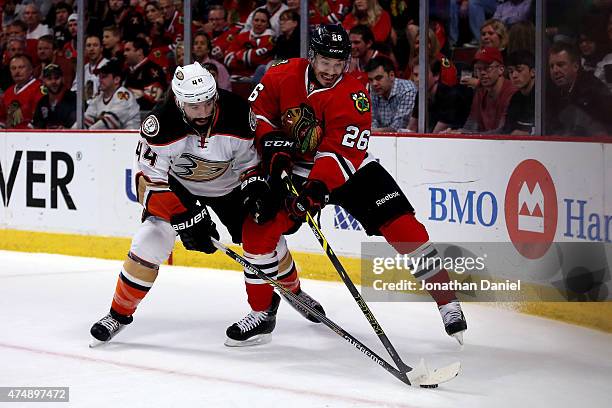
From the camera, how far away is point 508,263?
468cm

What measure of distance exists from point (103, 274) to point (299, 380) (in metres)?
2.67

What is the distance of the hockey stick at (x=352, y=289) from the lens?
11.1 ft

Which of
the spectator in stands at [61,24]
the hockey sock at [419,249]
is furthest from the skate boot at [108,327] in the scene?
the spectator in stands at [61,24]

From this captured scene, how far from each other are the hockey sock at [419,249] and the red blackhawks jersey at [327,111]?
0.27m

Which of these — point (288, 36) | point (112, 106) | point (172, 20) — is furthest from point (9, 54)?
point (288, 36)

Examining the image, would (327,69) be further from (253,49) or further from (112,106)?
(112,106)

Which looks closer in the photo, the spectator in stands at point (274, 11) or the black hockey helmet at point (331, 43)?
the black hockey helmet at point (331, 43)

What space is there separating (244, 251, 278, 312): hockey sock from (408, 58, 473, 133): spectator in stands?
1.44 meters

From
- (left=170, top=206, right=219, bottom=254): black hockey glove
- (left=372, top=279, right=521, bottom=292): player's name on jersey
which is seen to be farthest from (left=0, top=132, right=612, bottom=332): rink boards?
(left=170, top=206, right=219, bottom=254): black hockey glove

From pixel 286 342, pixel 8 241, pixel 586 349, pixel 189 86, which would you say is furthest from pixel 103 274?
pixel 586 349

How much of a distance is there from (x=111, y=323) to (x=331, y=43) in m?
1.27

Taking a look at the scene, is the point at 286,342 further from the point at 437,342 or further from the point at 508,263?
the point at 508,263

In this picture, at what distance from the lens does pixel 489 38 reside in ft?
16.1

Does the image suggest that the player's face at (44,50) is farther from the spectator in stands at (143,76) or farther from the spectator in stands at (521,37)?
the spectator in stands at (521,37)
